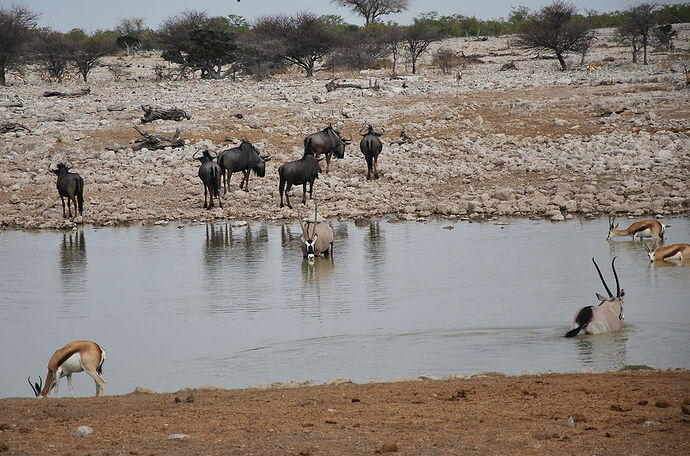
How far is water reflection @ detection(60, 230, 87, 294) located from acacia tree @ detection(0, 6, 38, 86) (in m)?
22.4

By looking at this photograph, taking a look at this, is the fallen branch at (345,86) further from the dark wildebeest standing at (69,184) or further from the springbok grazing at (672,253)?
the springbok grazing at (672,253)

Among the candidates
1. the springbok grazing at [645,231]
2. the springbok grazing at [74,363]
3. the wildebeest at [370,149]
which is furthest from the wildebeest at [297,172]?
the springbok grazing at [74,363]

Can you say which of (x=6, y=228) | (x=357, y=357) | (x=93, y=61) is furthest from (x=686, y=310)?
(x=93, y=61)

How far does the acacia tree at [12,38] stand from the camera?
3731cm

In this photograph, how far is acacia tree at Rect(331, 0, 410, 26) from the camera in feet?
200

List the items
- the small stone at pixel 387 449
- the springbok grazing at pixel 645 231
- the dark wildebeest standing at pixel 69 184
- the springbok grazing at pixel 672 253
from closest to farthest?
the small stone at pixel 387 449
the springbok grazing at pixel 672 253
the springbok grazing at pixel 645 231
the dark wildebeest standing at pixel 69 184

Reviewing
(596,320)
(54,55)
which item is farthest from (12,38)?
(596,320)

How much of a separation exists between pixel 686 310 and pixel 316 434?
5721mm

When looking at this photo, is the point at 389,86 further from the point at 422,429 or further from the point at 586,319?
the point at 422,429

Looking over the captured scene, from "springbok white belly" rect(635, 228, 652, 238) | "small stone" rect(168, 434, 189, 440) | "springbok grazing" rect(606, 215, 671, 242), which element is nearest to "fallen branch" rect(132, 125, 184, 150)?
"springbok grazing" rect(606, 215, 671, 242)

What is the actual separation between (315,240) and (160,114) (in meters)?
12.6

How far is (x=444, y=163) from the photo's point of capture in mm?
19984

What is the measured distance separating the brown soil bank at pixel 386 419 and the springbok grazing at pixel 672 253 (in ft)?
18.3

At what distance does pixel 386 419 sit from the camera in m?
5.35
